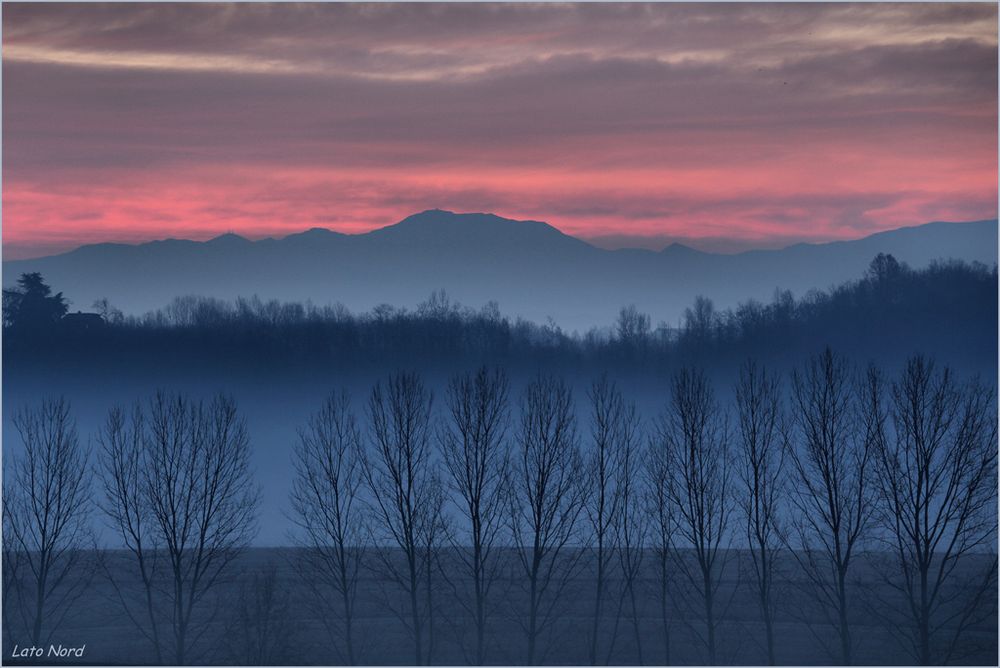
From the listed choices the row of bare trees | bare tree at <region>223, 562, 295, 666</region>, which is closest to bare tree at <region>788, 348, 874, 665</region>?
the row of bare trees

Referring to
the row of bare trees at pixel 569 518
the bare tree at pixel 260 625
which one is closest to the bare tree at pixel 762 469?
the row of bare trees at pixel 569 518

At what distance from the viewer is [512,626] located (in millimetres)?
24672

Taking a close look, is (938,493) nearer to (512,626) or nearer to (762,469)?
(762,469)

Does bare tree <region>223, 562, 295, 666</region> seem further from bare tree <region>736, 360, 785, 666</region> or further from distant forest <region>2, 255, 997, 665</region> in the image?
bare tree <region>736, 360, 785, 666</region>

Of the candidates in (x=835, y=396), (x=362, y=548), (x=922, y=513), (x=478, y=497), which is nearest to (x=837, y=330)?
(x=835, y=396)

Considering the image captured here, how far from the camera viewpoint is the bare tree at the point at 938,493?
23266mm

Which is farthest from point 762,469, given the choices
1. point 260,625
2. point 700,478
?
point 260,625

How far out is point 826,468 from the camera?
25656mm

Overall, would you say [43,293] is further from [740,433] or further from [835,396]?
[835,396]

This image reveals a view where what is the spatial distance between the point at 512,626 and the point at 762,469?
267 inches

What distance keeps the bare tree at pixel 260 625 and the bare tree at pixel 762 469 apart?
10116 millimetres

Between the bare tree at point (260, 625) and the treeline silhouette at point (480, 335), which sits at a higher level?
the treeline silhouette at point (480, 335)

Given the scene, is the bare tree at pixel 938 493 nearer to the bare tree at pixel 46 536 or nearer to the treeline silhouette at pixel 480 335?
the treeline silhouette at pixel 480 335

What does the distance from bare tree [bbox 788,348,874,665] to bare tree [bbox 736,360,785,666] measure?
46 cm
